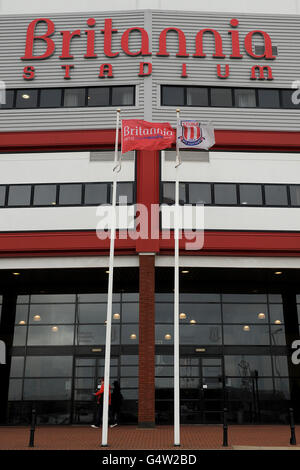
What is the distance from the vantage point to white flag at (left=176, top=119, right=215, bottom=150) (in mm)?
16016

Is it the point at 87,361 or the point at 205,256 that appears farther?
the point at 87,361

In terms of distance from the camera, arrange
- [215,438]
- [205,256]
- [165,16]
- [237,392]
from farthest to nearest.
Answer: [165,16] → [237,392] → [205,256] → [215,438]

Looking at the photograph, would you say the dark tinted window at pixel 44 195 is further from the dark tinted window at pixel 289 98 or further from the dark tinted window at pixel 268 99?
the dark tinted window at pixel 289 98

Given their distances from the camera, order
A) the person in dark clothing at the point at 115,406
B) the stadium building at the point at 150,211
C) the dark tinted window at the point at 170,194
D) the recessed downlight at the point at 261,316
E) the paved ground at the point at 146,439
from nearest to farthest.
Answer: the paved ground at the point at 146,439 < the person in dark clothing at the point at 115,406 < the stadium building at the point at 150,211 < the dark tinted window at the point at 170,194 < the recessed downlight at the point at 261,316

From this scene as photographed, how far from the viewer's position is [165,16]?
75.2 ft

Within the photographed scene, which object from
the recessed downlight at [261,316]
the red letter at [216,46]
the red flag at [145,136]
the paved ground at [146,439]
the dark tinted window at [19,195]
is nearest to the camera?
the paved ground at [146,439]

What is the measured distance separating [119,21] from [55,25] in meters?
3.35

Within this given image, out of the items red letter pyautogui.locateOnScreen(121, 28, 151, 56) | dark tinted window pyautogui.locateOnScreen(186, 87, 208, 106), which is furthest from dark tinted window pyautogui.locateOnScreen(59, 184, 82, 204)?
red letter pyautogui.locateOnScreen(121, 28, 151, 56)

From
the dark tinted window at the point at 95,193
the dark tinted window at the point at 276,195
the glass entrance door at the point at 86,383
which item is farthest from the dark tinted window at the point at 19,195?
the dark tinted window at the point at 276,195

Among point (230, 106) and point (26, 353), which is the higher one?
point (230, 106)

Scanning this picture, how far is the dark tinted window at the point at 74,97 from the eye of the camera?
2197 centimetres

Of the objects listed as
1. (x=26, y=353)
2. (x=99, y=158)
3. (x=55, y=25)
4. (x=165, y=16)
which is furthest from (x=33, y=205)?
(x=165, y=16)

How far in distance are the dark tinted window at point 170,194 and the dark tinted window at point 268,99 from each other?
6057mm

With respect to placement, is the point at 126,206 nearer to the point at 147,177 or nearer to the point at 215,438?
the point at 147,177
